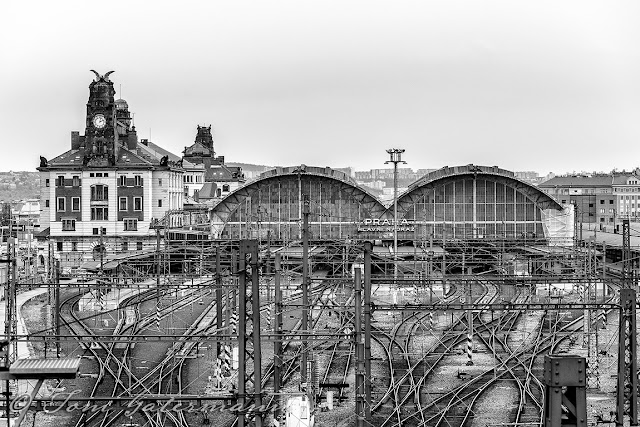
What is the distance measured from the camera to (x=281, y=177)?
249 ft

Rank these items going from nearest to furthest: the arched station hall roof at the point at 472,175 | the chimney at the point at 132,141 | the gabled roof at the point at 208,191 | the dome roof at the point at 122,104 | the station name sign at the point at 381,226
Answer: the arched station hall roof at the point at 472,175 < the station name sign at the point at 381,226 < the chimney at the point at 132,141 < the dome roof at the point at 122,104 < the gabled roof at the point at 208,191

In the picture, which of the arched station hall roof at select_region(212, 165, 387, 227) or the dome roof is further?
the dome roof

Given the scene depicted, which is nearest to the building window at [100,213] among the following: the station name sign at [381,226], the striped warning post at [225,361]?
the station name sign at [381,226]

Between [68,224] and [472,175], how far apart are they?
2993cm

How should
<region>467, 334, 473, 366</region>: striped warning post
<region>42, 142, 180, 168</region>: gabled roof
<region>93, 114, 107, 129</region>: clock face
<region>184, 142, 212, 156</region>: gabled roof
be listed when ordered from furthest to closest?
<region>184, 142, 212, 156</region>: gabled roof → <region>42, 142, 180, 168</region>: gabled roof → <region>93, 114, 107, 129</region>: clock face → <region>467, 334, 473, 366</region>: striped warning post

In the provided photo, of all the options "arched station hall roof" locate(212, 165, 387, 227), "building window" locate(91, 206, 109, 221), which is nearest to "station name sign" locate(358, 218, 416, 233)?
"arched station hall roof" locate(212, 165, 387, 227)

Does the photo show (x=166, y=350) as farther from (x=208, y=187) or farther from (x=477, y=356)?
(x=208, y=187)

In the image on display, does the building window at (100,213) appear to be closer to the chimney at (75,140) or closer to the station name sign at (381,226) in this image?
the chimney at (75,140)

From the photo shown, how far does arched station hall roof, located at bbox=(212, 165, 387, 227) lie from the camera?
248 feet

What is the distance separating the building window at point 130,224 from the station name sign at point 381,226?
55.7ft

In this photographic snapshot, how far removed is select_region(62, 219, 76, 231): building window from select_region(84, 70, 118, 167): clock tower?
4.45 metres

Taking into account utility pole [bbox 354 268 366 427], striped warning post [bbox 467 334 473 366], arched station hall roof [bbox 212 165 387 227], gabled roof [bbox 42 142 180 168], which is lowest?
striped warning post [bbox 467 334 473 366]

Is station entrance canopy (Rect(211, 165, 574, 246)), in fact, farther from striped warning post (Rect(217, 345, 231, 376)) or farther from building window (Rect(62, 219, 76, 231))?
striped warning post (Rect(217, 345, 231, 376))

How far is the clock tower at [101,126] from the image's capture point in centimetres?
8000
